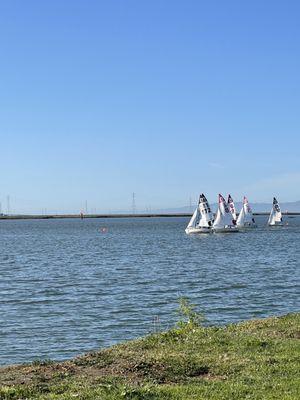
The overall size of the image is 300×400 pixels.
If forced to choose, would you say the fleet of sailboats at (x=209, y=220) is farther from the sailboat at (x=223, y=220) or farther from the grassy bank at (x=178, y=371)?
the grassy bank at (x=178, y=371)

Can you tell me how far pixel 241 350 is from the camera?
512 inches

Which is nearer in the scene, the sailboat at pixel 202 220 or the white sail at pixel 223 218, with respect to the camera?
the sailboat at pixel 202 220

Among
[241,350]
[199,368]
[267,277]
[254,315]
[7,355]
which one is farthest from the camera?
[267,277]

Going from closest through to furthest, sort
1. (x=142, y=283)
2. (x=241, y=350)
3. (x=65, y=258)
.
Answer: (x=241, y=350) < (x=142, y=283) < (x=65, y=258)

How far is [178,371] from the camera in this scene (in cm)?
1147

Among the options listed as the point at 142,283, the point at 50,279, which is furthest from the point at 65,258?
the point at 142,283

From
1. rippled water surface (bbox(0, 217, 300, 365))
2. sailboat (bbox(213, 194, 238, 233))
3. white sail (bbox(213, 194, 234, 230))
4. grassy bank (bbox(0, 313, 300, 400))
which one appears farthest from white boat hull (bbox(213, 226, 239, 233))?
grassy bank (bbox(0, 313, 300, 400))

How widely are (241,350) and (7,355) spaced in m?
8.49

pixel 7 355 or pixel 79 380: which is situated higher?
pixel 79 380

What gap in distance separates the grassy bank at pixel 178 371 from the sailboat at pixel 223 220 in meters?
91.6

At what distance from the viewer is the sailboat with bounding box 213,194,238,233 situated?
106625 millimetres

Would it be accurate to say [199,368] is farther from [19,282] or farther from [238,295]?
[19,282]

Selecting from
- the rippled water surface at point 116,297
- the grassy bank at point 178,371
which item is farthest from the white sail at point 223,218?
the grassy bank at point 178,371

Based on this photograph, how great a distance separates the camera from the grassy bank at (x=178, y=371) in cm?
978
